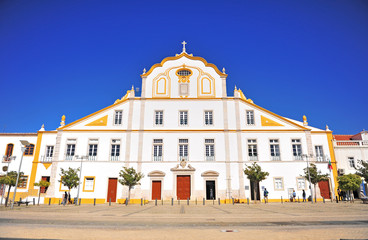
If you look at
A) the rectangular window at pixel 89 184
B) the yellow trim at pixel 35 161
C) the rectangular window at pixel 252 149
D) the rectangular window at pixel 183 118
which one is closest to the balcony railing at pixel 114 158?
the rectangular window at pixel 89 184

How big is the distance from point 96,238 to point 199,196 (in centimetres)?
2343

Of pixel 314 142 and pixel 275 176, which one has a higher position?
pixel 314 142

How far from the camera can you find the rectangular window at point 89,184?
29484 millimetres

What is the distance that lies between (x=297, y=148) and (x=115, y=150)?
23.0 meters

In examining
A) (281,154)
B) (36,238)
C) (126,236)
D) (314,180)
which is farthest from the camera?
(281,154)

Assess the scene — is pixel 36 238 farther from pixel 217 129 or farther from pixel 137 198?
pixel 217 129

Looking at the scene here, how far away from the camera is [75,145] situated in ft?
103

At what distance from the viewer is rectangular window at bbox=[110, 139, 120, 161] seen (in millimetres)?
30706

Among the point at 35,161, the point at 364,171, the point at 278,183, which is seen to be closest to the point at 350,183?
the point at 364,171

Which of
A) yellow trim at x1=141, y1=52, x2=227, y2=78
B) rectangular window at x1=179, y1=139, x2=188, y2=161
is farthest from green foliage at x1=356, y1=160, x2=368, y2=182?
rectangular window at x1=179, y1=139, x2=188, y2=161

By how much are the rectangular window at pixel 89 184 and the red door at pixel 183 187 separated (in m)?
10.2

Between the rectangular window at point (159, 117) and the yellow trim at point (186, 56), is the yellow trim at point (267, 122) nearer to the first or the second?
the yellow trim at point (186, 56)

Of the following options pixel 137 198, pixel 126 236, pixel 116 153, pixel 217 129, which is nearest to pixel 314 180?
pixel 217 129

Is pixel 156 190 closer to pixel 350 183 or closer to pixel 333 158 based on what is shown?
pixel 350 183
